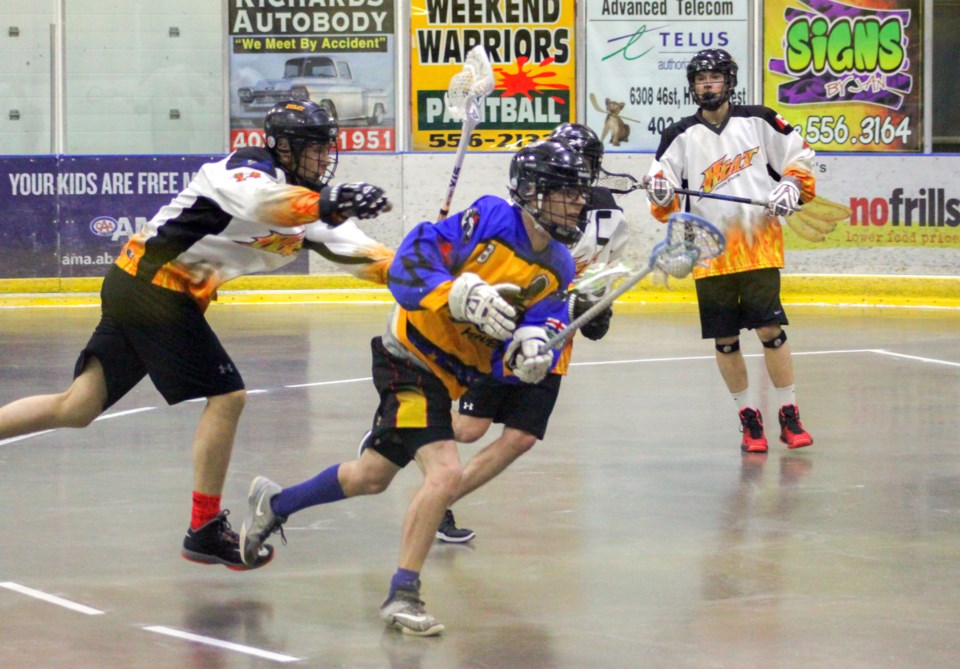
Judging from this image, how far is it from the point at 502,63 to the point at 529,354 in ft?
45.3

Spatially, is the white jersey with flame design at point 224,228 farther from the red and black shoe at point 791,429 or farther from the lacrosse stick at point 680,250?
the red and black shoe at point 791,429

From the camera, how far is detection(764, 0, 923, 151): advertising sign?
1809 cm

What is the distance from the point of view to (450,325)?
5129 mm

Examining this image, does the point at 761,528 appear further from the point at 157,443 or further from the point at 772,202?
the point at 157,443

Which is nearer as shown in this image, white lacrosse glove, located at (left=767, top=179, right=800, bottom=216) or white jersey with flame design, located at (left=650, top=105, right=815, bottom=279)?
white lacrosse glove, located at (left=767, top=179, right=800, bottom=216)

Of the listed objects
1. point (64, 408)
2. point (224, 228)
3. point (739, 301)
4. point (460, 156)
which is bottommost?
point (64, 408)

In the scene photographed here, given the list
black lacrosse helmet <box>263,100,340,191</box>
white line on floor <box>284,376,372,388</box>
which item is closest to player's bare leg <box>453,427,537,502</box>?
black lacrosse helmet <box>263,100,340,191</box>

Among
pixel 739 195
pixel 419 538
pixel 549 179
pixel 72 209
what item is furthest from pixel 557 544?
pixel 72 209

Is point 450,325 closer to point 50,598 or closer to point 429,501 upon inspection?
point 429,501

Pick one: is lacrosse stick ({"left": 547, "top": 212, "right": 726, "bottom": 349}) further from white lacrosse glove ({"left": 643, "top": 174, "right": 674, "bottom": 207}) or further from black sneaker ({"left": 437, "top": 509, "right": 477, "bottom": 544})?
white lacrosse glove ({"left": 643, "top": 174, "right": 674, "bottom": 207})

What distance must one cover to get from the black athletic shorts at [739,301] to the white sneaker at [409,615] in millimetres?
3971

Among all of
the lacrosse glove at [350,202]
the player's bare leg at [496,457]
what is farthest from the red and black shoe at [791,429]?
the lacrosse glove at [350,202]

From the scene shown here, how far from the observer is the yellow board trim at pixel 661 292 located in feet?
54.1

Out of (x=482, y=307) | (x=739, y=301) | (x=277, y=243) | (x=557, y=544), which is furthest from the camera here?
(x=739, y=301)
